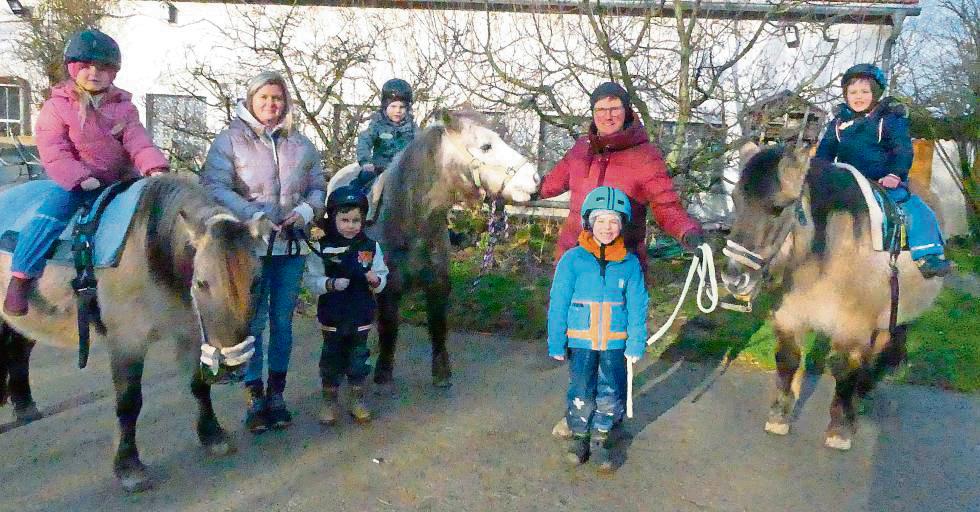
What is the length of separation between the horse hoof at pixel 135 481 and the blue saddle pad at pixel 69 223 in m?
1.04

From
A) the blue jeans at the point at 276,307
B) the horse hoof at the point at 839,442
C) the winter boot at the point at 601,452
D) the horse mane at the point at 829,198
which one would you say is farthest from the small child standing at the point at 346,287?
the horse hoof at the point at 839,442

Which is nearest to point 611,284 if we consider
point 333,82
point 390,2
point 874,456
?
point 874,456

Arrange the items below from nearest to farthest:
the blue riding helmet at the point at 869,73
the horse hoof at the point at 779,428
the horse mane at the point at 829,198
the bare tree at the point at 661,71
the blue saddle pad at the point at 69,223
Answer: the blue saddle pad at the point at 69,223 < the horse mane at the point at 829,198 < the horse hoof at the point at 779,428 < the blue riding helmet at the point at 869,73 < the bare tree at the point at 661,71

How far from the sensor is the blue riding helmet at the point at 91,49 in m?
3.51

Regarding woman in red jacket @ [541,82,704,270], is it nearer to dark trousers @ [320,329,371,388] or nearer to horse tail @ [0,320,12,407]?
dark trousers @ [320,329,371,388]

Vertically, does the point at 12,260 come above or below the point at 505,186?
below

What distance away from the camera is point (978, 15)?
46.6 feet

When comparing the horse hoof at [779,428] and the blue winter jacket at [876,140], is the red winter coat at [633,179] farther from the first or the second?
the blue winter jacket at [876,140]

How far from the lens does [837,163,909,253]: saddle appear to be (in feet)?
13.2

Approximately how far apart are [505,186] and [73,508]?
278cm

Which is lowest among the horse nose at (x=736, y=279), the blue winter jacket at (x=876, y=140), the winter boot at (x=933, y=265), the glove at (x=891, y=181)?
the horse nose at (x=736, y=279)

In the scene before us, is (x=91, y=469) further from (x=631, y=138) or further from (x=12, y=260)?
(x=631, y=138)

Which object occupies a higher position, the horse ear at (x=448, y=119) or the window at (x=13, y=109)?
the window at (x=13, y=109)

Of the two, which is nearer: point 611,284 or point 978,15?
point 611,284
